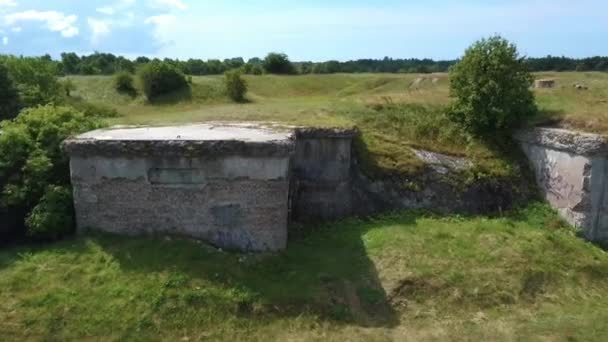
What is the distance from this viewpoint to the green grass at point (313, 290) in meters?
8.34

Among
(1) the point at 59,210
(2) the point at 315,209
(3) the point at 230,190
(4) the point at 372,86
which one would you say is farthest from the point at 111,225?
(4) the point at 372,86

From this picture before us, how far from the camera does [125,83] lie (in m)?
31.7

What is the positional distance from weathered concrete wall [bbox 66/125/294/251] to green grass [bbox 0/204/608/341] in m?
0.34

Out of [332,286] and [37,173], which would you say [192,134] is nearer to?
[37,173]

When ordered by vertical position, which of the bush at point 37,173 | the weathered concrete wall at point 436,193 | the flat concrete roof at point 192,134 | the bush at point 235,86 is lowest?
the weathered concrete wall at point 436,193

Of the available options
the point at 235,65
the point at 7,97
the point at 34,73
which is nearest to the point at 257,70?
the point at 235,65

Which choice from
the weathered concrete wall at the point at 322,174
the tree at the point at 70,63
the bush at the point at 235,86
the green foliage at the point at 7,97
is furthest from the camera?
the tree at the point at 70,63

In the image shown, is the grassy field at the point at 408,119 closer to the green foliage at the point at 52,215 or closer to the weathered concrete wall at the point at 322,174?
the weathered concrete wall at the point at 322,174

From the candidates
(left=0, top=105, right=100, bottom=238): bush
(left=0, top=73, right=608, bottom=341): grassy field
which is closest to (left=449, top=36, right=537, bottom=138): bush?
(left=0, top=73, right=608, bottom=341): grassy field

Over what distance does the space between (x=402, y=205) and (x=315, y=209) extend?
6.07 feet

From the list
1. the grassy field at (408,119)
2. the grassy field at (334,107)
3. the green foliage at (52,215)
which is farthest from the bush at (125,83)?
the green foliage at (52,215)

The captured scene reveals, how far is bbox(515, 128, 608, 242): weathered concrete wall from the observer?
1159cm

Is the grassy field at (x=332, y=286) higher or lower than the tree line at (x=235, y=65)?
lower

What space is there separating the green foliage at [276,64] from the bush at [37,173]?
103 ft
